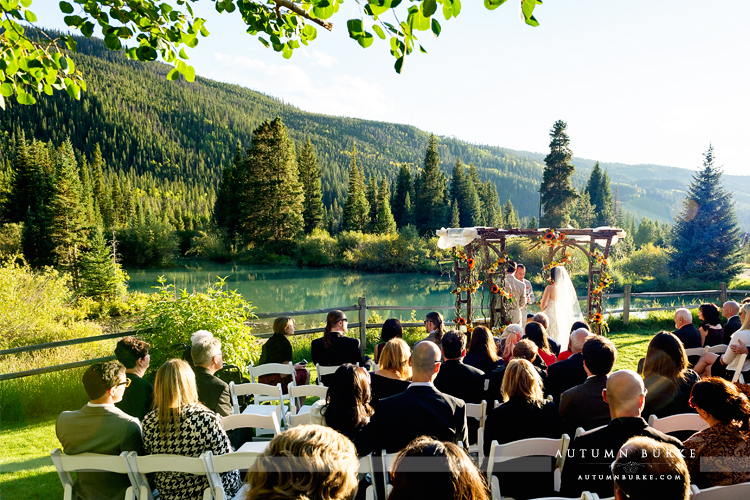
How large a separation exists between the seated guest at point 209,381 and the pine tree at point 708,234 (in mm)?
32480

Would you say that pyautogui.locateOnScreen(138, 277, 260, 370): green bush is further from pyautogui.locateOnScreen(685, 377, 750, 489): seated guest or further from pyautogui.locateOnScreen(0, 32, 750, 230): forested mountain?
pyautogui.locateOnScreen(0, 32, 750, 230): forested mountain

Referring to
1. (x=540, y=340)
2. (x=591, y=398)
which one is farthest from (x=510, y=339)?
(x=591, y=398)

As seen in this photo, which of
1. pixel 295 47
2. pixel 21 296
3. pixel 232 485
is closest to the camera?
pixel 232 485

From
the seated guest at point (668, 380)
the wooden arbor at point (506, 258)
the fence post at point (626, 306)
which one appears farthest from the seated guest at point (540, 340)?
the fence post at point (626, 306)

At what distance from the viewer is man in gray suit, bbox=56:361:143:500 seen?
261 centimetres

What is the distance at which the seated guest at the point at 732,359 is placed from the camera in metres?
4.19

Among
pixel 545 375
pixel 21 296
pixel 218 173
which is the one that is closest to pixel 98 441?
pixel 545 375

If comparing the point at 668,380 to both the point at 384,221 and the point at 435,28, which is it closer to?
the point at 435,28

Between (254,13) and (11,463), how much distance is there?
446 centimetres

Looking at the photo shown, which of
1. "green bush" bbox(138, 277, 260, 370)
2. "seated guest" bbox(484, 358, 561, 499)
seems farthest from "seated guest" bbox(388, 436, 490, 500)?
"green bush" bbox(138, 277, 260, 370)

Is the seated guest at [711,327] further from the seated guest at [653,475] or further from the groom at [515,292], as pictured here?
the seated guest at [653,475]

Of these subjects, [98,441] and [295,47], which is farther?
[295,47]

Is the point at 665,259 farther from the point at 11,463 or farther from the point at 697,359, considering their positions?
the point at 11,463

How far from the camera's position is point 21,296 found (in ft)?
37.8
